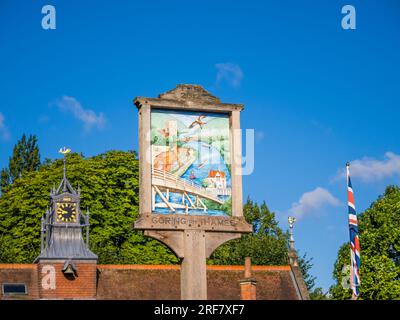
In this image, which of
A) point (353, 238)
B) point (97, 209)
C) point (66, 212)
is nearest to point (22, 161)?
point (97, 209)

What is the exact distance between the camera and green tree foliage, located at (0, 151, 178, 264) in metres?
63.1

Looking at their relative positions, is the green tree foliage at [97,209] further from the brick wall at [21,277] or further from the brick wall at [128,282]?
the brick wall at [21,277]

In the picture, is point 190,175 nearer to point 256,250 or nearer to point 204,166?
point 204,166

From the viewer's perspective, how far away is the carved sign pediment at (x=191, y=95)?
18266 millimetres

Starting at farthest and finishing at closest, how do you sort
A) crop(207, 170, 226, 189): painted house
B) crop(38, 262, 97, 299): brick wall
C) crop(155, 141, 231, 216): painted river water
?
1. crop(38, 262, 97, 299): brick wall
2. crop(207, 170, 226, 189): painted house
3. crop(155, 141, 231, 216): painted river water

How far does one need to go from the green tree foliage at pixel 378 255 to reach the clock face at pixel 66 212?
1611 cm

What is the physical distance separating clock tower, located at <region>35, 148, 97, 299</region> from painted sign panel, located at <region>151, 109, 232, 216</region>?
32243 millimetres

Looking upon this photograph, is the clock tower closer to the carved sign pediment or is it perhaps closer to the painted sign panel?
the painted sign panel

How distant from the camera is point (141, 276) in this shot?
50688mm

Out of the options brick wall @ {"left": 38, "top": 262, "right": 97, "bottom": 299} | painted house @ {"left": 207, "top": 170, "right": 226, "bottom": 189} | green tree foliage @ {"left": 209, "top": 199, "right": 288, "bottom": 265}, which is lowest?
painted house @ {"left": 207, "top": 170, "right": 226, "bottom": 189}

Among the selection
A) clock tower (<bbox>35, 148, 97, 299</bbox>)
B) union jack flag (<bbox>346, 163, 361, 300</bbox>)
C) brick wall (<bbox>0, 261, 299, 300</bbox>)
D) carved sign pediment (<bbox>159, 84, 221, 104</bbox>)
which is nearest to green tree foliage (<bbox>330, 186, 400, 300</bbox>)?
brick wall (<bbox>0, 261, 299, 300</bbox>)

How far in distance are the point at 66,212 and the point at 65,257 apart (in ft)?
8.98

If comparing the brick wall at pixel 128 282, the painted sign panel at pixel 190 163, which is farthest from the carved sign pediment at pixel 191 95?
the brick wall at pixel 128 282
